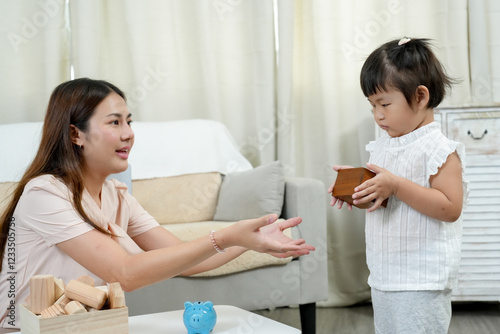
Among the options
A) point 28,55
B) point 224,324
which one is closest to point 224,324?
point 224,324

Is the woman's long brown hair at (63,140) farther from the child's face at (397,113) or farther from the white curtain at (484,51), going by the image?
the white curtain at (484,51)

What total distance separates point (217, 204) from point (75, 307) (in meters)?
1.71

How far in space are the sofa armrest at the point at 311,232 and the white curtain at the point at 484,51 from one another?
1.12m

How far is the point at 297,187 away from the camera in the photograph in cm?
232

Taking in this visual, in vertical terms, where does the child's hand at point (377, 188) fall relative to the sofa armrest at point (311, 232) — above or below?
above

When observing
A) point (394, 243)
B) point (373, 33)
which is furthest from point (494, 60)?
point (394, 243)

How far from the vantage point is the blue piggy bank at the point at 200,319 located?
1006mm

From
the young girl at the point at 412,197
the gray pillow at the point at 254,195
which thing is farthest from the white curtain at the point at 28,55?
the young girl at the point at 412,197

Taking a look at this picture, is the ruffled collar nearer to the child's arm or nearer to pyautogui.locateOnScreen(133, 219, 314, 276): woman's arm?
the child's arm

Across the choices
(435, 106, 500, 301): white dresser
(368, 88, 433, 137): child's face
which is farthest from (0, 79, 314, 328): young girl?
(435, 106, 500, 301): white dresser

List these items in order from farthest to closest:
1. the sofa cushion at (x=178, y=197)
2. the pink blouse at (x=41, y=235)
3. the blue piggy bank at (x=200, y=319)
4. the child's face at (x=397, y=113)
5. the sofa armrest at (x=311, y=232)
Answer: the sofa cushion at (x=178, y=197) < the sofa armrest at (x=311, y=232) < the child's face at (x=397, y=113) < the pink blouse at (x=41, y=235) < the blue piggy bank at (x=200, y=319)

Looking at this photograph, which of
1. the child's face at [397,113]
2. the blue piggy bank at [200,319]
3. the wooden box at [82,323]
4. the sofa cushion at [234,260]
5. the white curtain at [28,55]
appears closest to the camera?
the wooden box at [82,323]

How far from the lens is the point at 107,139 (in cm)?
135

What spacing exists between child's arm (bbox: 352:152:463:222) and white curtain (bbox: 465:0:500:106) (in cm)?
178
